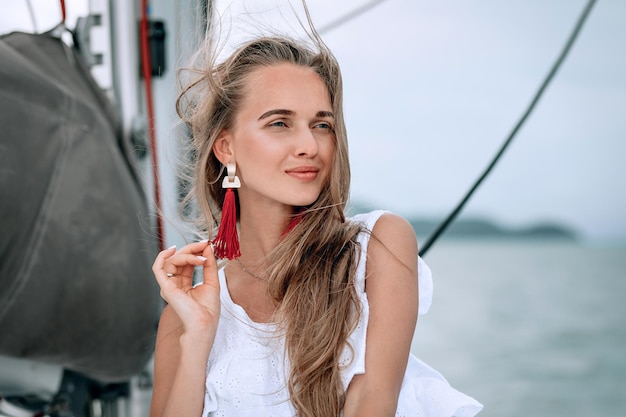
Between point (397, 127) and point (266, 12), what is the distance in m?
13.9

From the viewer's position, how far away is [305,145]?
1.54m

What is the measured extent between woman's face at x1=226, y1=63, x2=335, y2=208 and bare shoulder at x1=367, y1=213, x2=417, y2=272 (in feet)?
0.47

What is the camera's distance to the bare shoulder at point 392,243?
5.23 feet

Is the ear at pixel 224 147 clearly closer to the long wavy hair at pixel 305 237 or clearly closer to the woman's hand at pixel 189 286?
the long wavy hair at pixel 305 237

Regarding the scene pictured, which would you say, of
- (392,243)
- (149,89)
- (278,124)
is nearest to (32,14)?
(149,89)

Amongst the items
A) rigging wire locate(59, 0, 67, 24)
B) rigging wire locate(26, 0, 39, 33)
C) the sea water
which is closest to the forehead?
rigging wire locate(59, 0, 67, 24)

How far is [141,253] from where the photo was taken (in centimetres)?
200

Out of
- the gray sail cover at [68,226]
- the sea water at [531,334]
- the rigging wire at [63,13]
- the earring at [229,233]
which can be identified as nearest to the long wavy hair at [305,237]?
the earring at [229,233]

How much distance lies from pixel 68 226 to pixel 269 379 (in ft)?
1.90

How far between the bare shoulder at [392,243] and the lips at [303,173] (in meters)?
0.18

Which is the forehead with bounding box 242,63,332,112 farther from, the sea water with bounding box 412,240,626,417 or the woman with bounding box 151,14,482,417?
the sea water with bounding box 412,240,626,417

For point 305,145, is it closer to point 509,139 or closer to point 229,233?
point 229,233

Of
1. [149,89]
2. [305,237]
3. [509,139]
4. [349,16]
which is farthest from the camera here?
[349,16]

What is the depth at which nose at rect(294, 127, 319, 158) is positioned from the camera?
154 cm
